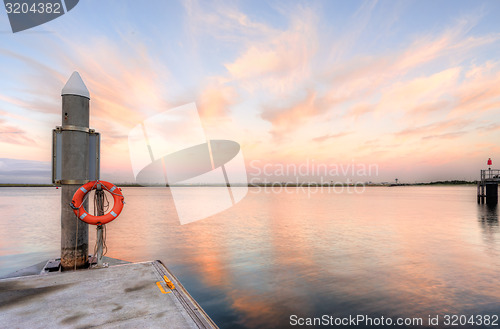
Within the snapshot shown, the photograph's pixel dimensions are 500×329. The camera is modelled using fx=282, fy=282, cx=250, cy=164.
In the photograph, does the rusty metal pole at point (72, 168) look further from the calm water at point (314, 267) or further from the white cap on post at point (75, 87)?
the calm water at point (314, 267)

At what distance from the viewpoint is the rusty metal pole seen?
6.70 meters

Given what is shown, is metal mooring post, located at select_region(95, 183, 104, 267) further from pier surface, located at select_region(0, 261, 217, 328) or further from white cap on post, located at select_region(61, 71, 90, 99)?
white cap on post, located at select_region(61, 71, 90, 99)

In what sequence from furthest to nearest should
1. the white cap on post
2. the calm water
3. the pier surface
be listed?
1. the calm water
2. the white cap on post
3. the pier surface

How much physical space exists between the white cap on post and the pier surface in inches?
164

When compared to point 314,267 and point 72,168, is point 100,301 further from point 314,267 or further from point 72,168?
point 314,267

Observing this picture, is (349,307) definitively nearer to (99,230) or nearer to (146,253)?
(99,230)

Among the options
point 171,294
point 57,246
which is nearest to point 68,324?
point 171,294

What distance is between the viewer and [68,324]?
3.87 meters

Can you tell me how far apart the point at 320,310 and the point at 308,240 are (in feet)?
32.5

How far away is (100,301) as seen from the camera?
182 inches

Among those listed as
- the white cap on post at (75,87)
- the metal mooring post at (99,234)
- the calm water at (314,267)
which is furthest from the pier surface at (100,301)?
the white cap on post at (75,87)

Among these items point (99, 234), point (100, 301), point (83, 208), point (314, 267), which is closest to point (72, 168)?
point (83, 208)

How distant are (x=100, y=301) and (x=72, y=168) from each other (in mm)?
3548

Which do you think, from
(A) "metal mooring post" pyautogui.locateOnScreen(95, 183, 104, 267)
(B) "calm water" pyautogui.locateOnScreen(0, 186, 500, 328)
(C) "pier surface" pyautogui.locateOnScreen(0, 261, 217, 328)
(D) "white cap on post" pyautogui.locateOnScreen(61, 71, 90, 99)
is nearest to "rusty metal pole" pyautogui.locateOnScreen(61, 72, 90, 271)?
(D) "white cap on post" pyautogui.locateOnScreen(61, 71, 90, 99)
